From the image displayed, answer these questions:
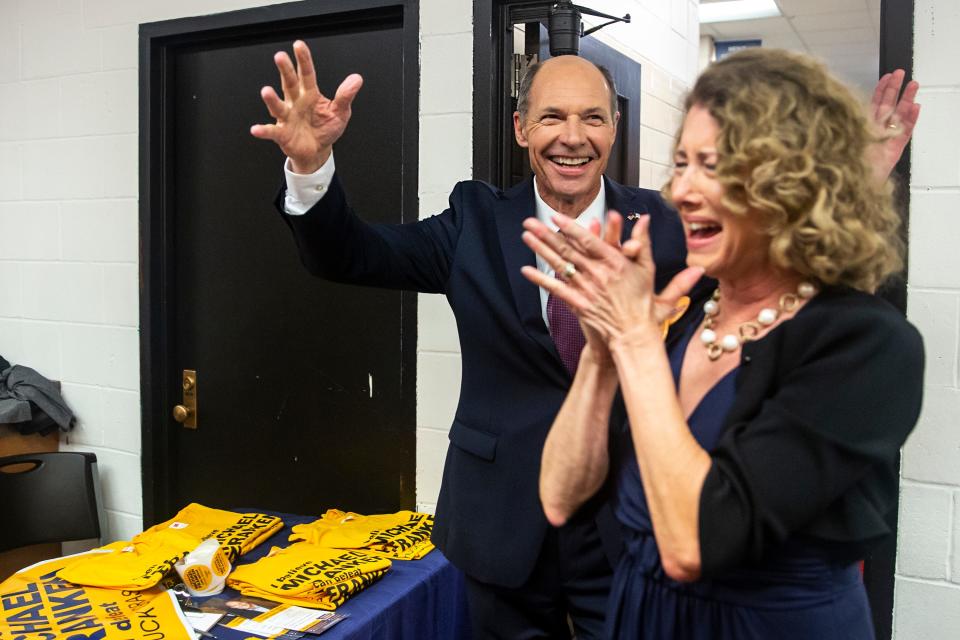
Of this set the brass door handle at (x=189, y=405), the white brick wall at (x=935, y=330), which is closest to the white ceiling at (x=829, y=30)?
the white brick wall at (x=935, y=330)

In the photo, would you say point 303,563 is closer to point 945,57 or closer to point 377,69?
point 377,69

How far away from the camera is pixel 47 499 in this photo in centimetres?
268

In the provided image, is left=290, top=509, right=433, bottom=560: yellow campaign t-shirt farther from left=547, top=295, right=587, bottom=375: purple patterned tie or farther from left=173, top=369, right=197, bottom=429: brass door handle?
left=173, top=369, right=197, bottom=429: brass door handle

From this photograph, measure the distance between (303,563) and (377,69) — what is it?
134 centimetres

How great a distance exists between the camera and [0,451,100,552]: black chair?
2.63 m

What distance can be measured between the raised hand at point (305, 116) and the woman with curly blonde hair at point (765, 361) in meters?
0.52

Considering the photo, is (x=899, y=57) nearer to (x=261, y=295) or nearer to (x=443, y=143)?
(x=443, y=143)

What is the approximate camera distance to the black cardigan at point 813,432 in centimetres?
87

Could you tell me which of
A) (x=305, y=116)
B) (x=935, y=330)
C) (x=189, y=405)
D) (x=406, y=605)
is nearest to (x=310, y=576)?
(x=406, y=605)

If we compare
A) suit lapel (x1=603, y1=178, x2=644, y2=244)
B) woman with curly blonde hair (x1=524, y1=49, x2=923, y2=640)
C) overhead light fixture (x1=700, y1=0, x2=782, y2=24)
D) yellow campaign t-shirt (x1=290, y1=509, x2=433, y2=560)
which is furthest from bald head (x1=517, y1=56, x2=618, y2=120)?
overhead light fixture (x1=700, y1=0, x2=782, y2=24)

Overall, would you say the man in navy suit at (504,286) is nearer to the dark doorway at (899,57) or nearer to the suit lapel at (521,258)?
the suit lapel at (521,258)

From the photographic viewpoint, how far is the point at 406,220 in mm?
2367

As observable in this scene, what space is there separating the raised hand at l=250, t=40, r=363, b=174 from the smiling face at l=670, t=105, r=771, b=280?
56cm

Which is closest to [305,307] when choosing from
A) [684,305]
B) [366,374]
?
[366,374]
